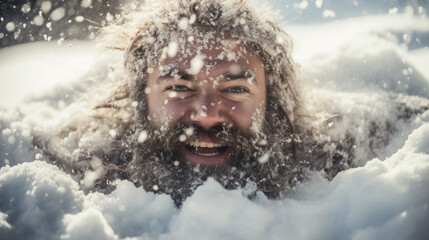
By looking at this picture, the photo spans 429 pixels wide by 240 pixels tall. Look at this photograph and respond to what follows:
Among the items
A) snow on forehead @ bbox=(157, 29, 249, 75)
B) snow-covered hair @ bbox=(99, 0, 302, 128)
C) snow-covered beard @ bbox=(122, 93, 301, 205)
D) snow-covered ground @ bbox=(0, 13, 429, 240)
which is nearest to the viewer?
snow-covered ground @ bbox=(0, 13, 429, 240)

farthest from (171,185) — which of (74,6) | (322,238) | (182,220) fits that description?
(74,6)

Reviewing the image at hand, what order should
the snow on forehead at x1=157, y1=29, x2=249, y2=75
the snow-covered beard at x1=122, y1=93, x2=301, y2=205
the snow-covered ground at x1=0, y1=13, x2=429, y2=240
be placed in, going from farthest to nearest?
the snow on forehead at x1=157, y1=29, x2=249, y2=75, the snow-covered beard at x1=122, y1=93, x2=301, y2=205, the snow-covered ground at x1=0, y1=13, x2=429, y2=240

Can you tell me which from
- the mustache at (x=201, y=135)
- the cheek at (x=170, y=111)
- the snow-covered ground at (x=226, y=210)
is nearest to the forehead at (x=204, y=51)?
→ the cheek at (x=170, y=111)

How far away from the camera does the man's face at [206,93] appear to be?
2246 mm

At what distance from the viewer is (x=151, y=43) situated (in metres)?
2.71

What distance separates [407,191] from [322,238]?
34cm

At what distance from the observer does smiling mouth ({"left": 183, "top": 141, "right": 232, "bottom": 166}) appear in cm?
225

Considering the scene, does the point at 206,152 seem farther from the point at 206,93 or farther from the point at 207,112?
the point at 206,93

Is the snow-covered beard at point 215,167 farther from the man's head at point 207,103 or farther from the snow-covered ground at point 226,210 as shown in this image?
the snow-covered ground at point 226,210

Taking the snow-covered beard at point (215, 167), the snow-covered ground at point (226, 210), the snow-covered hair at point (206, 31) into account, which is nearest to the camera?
the snow-covered ground at point (226, 210)

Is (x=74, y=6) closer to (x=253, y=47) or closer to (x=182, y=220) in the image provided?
(x=253, y=47)

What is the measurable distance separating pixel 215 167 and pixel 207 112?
0.40m

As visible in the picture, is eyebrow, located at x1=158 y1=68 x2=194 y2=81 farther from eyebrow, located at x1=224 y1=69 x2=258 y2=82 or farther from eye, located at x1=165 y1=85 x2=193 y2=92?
eyebrow, located at x1=224 y1=69 x2=258 y2=82

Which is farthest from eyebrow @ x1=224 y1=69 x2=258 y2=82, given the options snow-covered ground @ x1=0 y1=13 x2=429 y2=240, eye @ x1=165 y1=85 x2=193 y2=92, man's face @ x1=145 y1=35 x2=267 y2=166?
snow-covered ground @ x1=0 y1=13 x2=429 y2=240
